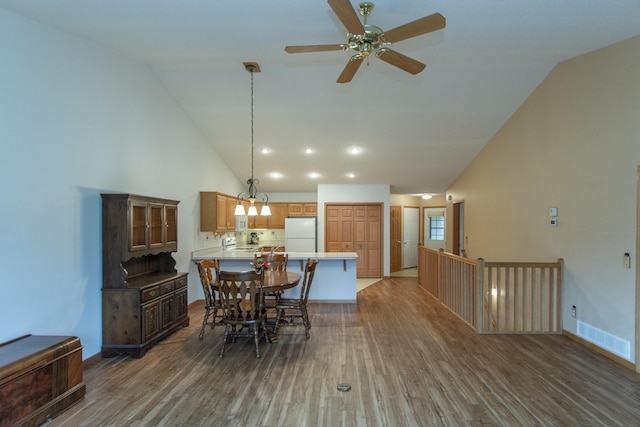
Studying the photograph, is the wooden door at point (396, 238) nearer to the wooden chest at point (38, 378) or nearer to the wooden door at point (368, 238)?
the wooden door at point (368, 238)

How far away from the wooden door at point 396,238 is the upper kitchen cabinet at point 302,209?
236cm

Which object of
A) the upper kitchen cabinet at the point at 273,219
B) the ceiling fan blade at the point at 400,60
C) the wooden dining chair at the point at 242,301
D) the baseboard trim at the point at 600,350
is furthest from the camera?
the upper kitchen cabinet at the point at 273,219

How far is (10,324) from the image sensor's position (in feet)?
8.85

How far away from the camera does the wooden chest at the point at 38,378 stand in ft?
7.30

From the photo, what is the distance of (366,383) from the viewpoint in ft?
9.97

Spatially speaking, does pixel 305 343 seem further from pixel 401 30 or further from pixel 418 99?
pixel 418 99

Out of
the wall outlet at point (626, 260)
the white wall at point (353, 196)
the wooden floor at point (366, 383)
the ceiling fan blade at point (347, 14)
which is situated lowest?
the wooden floor at point (366, 383)

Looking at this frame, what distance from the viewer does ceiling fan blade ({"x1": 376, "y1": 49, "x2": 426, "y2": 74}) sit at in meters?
2.68

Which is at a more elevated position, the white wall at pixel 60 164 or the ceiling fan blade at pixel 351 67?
the ceiling fan blade at pixel 351 67

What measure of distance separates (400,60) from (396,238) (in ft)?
24.4

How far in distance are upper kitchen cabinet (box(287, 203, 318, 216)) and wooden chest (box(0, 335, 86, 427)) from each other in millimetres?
6346

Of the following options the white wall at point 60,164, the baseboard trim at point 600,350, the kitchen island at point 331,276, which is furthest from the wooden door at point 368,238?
the white wall at point 60,164

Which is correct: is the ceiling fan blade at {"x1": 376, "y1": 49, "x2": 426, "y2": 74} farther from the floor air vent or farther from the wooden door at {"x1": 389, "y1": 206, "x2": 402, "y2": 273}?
the wooden door at {"x1": 389, "y1": 206, "x2": 402, "y2": 273}

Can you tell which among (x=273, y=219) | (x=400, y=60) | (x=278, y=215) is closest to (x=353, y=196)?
(x=278, y=215)
